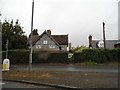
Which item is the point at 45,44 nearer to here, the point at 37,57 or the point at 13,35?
the point at 13,35

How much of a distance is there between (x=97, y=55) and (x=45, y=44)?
35355mm

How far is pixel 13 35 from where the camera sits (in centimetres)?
4931

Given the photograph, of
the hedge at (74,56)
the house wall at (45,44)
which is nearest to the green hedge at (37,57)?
the hedge at (74,56)

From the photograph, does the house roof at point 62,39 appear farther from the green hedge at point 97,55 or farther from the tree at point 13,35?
the green hedge at point 97,55

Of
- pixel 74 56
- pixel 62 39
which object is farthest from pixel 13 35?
pixel 62 39

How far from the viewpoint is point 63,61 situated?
37281 mm

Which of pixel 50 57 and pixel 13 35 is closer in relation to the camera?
pixel 50 57

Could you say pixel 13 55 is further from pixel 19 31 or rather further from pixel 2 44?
Result: pixel 19 31

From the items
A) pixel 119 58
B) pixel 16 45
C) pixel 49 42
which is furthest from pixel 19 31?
pixel 119 58

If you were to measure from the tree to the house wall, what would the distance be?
14.8 meters

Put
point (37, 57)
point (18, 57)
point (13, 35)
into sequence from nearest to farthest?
1. point (18, 57)
2. point (37, 57)
3. point (13, 35)

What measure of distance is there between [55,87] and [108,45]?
57519 millimetres

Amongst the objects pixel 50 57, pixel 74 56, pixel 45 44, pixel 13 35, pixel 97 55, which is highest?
pixel 13 35

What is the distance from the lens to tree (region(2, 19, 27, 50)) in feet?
153
